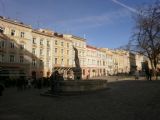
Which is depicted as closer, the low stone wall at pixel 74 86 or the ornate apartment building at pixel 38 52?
the low stone wall at pixel 74 86

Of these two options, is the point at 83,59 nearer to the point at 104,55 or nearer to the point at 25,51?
the point at 104,55

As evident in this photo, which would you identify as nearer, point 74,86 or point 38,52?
point 74,86

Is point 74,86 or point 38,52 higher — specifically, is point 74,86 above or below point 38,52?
below

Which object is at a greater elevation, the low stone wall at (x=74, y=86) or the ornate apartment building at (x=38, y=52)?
the ornate apartment building at (x=38, y=52)

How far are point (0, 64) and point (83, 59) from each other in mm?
33724

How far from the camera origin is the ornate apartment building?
49562 millimetres

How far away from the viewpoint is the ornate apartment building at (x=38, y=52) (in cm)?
4956

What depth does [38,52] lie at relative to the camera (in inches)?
2317

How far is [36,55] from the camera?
58.0 meters

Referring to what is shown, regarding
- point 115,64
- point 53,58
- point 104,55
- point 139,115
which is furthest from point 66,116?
point 115,64

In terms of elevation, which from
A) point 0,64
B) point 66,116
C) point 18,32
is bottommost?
point 66,116

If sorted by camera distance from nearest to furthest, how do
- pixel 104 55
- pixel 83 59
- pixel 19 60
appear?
pixel 19 60, pixel 83 59, pixel 104 55

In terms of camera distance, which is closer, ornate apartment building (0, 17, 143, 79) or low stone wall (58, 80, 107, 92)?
low stone wall (58, 80, 107, 92)

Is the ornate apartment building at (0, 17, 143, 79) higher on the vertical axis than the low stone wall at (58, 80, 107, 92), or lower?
higher
